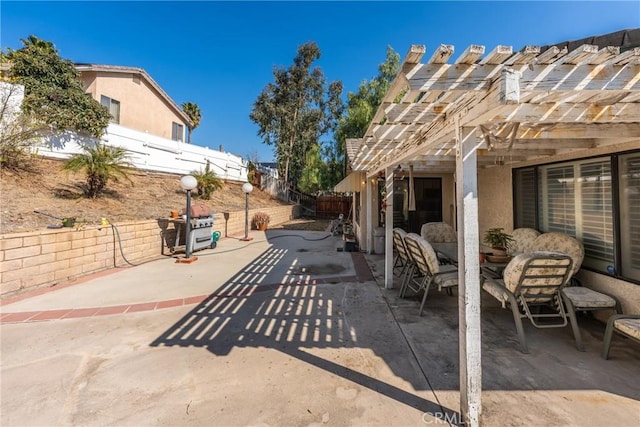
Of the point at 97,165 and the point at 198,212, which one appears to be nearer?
the point at 97,165

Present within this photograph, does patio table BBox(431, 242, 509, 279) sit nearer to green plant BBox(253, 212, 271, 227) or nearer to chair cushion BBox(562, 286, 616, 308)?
chair cushion BBox(562, 286, 616, 308)

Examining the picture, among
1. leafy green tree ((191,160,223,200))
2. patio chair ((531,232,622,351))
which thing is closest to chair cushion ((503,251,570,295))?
patio chair ((531,232,622,351))

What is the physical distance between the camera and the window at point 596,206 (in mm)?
3311

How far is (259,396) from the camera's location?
219 centimetres

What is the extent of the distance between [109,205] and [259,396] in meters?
8.51

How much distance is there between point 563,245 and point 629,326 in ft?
5.61

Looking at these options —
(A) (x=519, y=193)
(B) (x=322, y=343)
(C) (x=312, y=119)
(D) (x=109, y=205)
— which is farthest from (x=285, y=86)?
(B) (x=322, y=343)

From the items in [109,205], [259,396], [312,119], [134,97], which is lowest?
[259,396]

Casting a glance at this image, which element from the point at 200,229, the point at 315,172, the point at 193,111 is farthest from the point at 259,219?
the point at 193,111

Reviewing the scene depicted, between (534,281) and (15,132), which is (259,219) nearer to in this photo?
(15,132)

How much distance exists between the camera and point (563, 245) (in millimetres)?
3955

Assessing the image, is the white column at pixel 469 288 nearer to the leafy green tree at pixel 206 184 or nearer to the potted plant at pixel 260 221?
the potted plant at pixel 260 221

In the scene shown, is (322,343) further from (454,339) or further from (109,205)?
(109,205)

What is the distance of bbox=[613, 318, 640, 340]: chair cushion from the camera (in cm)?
245
